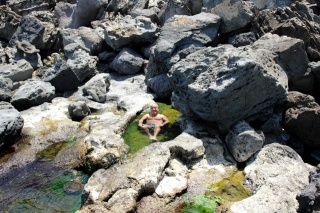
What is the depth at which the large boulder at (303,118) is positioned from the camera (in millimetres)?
12484

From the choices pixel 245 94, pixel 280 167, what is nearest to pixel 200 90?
pixel 245 94

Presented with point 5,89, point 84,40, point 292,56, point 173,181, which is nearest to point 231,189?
point 173,181

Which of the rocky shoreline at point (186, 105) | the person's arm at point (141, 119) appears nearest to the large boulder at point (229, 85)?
the rocky shoreline at point (186, 105)

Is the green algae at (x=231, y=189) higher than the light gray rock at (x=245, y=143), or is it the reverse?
the light gray rock at (x=245, y=143)

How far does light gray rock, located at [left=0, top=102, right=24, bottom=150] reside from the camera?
13.5 meters

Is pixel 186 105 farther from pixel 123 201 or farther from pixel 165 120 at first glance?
pixel 123 201

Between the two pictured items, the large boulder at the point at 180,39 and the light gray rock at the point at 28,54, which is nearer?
the large boulder at the point at 180,39

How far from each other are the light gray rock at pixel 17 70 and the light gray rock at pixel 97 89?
408cm

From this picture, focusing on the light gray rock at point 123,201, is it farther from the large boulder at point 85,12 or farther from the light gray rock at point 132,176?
the large boulder at point 85,12

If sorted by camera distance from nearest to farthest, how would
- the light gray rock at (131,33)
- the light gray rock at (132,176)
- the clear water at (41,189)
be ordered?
the light gray rock at (132,176), the clear water at (41,189), the light gray rock at (131,33)

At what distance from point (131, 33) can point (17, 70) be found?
6.36 metres

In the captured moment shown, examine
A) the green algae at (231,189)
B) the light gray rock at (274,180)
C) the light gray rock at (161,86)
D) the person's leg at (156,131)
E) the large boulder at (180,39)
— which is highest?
the large boulder at (180,39)

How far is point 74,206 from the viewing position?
10.6 m

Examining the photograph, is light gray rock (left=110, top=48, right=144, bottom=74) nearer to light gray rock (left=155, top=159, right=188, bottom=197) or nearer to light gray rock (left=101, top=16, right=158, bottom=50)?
light gray rock (left=101, top=16, right=158, bottom=50)
